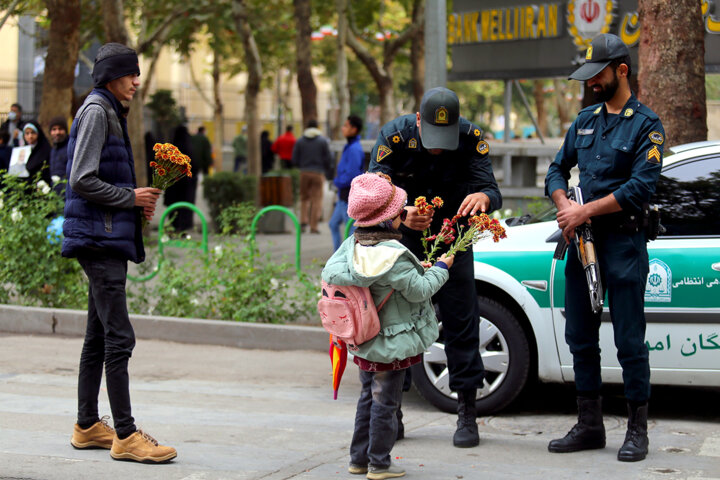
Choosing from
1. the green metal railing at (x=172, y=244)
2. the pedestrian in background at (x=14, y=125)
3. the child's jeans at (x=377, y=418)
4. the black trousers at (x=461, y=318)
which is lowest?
the child's jeans at (x=377, y=418)

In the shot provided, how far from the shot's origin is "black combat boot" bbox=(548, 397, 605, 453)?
523cm

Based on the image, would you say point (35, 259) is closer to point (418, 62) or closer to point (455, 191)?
point (455, 191)

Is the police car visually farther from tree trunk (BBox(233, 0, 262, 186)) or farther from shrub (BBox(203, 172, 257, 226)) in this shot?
tree trunk (BBox(233, 0, 262, 186))

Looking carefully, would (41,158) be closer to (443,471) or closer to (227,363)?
(227,363)

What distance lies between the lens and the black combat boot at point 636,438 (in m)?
5.04

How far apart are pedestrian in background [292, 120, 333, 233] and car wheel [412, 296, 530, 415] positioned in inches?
427

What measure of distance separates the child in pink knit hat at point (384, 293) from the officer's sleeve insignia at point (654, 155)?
1066 millimetres

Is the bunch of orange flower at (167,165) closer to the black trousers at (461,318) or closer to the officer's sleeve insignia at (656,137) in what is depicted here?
the black trousers at (461,318)

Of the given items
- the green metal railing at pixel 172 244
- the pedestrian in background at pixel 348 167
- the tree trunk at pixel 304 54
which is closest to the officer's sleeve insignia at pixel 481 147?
the green metal railing at pixel 172 244

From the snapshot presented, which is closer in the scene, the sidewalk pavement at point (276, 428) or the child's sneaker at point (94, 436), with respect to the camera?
the sidewalk pavement at point (276, 428)

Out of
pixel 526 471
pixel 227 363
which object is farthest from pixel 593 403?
pixel 227 363

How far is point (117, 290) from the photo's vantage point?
16.1 feet

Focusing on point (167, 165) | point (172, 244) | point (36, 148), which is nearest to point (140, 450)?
point (167, 165)

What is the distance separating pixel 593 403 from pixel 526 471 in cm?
57
